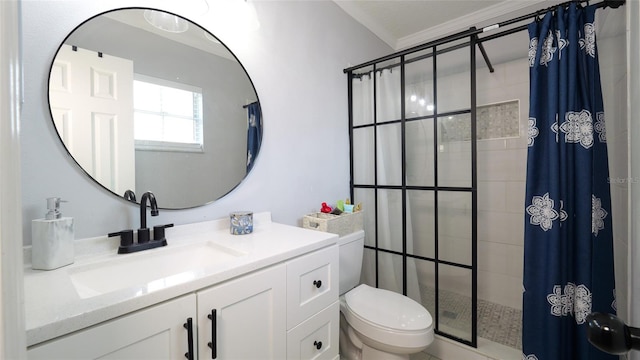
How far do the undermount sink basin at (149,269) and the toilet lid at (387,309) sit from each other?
2.71 feet

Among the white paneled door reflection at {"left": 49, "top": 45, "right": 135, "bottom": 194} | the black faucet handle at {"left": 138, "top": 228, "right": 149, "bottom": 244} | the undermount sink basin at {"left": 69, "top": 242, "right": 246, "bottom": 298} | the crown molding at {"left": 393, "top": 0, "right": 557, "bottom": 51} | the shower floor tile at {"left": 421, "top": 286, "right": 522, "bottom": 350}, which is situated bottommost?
the shower floor tile at {"left": 421, "top": 286, "right": 522, "bottom": 350}

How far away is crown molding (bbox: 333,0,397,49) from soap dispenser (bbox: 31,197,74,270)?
210 centimetres

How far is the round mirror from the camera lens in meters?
0.95

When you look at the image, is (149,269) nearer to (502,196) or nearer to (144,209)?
(144,209)

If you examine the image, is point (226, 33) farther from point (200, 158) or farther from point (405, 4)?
point (405, 4)

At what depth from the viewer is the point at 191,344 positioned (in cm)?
69

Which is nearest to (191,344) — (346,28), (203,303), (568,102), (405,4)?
(203,303)

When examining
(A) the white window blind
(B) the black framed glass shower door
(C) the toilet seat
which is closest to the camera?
(A) the white window blind

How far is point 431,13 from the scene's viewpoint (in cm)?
217

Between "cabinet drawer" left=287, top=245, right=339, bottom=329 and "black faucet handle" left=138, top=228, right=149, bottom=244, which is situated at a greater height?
"black faucet handle" left=138, top=228, right=149, bottom=244

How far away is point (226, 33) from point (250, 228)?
1.01 metres

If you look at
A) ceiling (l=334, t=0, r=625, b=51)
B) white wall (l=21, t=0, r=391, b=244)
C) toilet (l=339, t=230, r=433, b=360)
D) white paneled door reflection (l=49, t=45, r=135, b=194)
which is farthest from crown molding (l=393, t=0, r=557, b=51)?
white paneled door reflection (l=49, t=45, r=135, b=194)

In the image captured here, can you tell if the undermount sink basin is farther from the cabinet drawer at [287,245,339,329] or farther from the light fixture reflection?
the light fixture reflection

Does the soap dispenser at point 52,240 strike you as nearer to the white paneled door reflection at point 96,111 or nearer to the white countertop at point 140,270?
the white countertop at point 140,270
